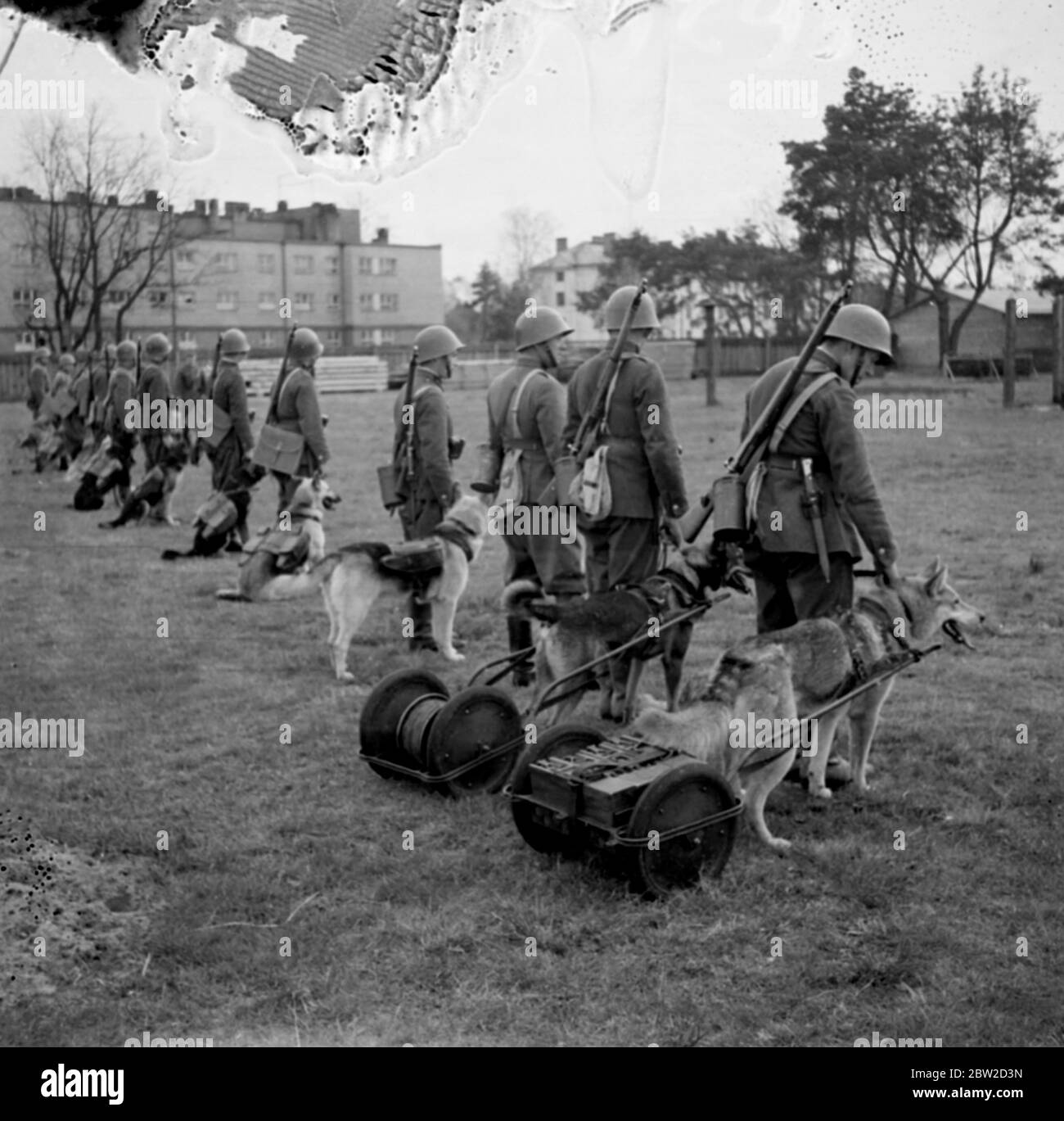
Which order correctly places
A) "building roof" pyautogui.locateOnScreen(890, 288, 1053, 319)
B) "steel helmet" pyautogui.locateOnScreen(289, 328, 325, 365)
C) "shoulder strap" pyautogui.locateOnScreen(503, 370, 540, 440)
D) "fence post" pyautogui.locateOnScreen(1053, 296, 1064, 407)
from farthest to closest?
"building roof" pyautogui.locateOnScreen(890, 288, 1053, 319) < "fence post" pyautogui.locateOnScreen(1053, 296, 1064, 407) < "steel helmet" pyautogui.locateOnScreen(289, 328, 325, 365) < "shoulder strap" pyautogui.locateOnScreen(503, 370, 540, 440)

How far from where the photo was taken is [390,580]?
10664mm

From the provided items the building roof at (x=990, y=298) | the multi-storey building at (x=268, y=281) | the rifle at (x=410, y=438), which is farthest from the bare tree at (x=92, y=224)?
the building roof at (x=990, y=298)

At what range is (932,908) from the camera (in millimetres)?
5836

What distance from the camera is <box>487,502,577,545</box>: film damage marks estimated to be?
9273 millimetres

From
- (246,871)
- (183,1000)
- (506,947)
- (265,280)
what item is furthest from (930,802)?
(265,280)

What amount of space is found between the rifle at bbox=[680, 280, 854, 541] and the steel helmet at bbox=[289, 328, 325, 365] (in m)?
7.47

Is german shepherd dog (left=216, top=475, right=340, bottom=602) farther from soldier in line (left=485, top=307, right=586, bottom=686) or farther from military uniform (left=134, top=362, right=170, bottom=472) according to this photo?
military uniform (left=134, top=362, right=170, bottom=472)

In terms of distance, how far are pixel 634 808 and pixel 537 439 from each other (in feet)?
14.6

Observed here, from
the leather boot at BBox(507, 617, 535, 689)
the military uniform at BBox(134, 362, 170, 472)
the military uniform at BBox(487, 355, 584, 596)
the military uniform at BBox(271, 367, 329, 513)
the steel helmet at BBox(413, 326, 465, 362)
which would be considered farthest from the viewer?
the military uniform at BBox(134, 362, 170, 472)

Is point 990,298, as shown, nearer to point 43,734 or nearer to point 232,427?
point 232,427

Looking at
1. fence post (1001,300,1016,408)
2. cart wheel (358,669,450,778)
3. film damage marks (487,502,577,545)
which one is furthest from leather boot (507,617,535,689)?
fence post (1001,300,1016,408)

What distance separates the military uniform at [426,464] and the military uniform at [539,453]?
0.92 m

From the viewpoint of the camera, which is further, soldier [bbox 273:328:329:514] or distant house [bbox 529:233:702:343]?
distant house [bbox 529:233:702:343]

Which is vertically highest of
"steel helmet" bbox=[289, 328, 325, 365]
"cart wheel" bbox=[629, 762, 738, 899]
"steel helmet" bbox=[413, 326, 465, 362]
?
"steel helmet" bbox=[289, 328, 325, 365]
